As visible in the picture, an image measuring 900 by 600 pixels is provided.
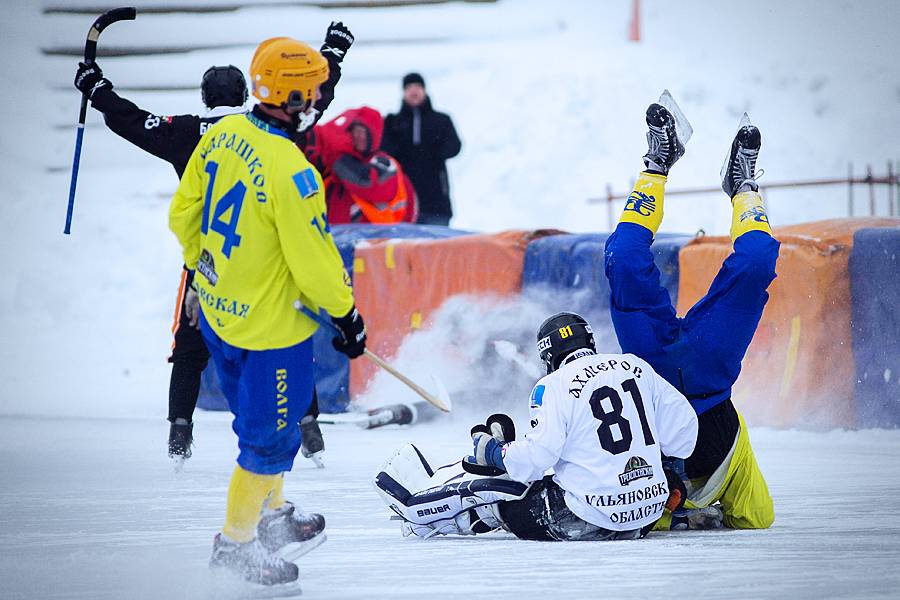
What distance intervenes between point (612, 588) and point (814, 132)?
52.2 feet

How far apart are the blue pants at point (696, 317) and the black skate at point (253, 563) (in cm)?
190

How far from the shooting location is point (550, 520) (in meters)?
4.90

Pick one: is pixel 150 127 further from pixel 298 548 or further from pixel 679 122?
pixel 298 548

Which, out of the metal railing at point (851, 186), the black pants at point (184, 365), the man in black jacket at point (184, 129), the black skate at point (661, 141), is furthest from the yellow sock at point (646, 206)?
the metal railing at point (851, 186)

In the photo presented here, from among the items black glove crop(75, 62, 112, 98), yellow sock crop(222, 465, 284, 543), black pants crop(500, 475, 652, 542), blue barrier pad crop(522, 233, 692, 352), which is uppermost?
black glove crop(75, 62, 112, 98)

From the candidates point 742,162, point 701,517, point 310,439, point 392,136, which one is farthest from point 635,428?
point 392,136

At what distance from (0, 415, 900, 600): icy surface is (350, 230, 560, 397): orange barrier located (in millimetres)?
1964

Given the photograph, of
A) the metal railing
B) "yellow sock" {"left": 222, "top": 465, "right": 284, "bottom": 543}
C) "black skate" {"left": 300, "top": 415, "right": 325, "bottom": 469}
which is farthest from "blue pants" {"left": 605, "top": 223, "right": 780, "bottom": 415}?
the metal railing

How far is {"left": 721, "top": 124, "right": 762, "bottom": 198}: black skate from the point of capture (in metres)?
5.73

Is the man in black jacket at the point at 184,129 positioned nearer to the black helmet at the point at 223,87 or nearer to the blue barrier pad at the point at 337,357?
the black helmet at the point at 223,87

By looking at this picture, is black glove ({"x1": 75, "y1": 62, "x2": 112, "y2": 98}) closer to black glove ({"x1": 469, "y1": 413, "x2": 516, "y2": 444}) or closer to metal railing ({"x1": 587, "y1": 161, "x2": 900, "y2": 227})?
black glove ({"x1": 469, "y1": 413, "x2": 516, "y2": 444})

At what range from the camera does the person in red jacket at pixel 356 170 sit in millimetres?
10586

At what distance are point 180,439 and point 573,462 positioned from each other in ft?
8.57

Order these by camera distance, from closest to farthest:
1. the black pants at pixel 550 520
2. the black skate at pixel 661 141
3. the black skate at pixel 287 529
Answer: the black skate at pixel 287 529
the black pants at pixel 550 520
the black skate at pixel 661 141
